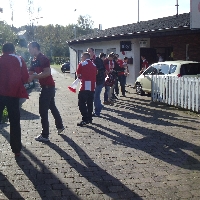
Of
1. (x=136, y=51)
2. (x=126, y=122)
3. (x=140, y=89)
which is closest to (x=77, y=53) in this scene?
(x=136, y=51)

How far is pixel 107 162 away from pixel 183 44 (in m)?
13.3

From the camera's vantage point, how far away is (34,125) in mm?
8719

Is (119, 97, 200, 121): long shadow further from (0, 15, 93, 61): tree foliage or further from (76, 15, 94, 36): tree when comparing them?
(76, 15, 94, 36): tree

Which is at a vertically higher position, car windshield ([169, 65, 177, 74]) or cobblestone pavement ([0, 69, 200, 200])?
car windshield ([169, 65, 177, 74])

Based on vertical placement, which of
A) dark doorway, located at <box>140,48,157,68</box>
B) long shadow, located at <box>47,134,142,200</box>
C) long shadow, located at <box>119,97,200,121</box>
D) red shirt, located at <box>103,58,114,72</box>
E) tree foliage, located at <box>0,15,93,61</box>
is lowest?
long shadow, located at <box>47,134,142,200</box>

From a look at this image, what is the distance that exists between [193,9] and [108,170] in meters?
8.86

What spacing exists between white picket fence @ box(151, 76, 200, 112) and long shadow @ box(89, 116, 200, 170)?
8.90ft

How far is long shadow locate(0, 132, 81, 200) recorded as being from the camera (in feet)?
14.4

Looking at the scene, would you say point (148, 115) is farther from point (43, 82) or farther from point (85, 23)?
point (85, 23)

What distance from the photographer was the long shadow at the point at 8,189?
4312 mm

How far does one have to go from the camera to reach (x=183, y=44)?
17781 millimetres

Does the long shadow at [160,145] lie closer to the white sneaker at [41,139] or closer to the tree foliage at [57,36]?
the white sneaker at [41,139]

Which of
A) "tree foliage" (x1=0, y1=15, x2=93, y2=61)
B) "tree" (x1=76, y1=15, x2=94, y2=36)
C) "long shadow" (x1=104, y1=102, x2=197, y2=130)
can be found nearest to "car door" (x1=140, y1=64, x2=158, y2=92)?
"long shadow" (x1=104, y1=102, x2=197, y2=130)

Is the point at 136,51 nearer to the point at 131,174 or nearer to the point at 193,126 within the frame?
the point at 193,126
